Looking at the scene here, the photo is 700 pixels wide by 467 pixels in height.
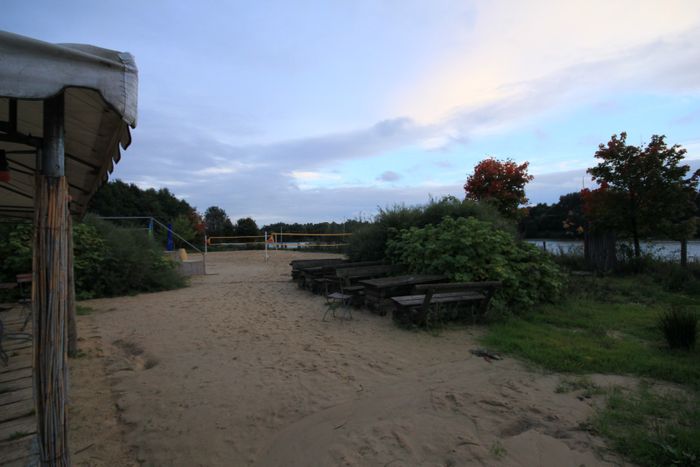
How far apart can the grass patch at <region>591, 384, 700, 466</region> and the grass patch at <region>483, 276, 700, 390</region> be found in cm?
61

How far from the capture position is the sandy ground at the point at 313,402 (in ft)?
8.96

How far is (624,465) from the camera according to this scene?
2.52m

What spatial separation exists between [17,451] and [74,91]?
2288mm

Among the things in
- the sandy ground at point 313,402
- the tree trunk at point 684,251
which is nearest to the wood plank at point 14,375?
the sandy ground at point 313,402

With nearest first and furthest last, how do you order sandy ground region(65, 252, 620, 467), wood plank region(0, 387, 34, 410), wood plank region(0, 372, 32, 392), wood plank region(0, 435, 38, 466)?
1. wood plank region(0, 435, 38, 466)
2. sandy ground region(65, 252, 620, 467)
3. wood plank region(0, 387, 34, 410)
4. wood plank region(0, 372, 32, 392)

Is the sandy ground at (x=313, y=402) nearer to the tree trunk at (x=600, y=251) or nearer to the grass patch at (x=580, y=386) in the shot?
the grass patch at (x=580, y=386)

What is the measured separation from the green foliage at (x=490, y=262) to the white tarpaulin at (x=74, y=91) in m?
5.84

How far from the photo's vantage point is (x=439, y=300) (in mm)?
6176

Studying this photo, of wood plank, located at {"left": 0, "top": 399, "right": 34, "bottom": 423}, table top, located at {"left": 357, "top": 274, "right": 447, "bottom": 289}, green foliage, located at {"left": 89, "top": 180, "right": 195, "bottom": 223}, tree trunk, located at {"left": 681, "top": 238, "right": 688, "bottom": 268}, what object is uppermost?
green foliage, located at {"left": 89, "top": 180, "right": 195, "bottom": 223}

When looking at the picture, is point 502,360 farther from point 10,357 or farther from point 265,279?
point 265,279

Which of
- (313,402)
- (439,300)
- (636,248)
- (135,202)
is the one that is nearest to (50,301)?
(313,402)

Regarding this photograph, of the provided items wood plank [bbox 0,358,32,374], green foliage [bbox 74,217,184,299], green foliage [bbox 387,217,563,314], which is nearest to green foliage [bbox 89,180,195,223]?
green foliage [bbox 74,217,184,299]

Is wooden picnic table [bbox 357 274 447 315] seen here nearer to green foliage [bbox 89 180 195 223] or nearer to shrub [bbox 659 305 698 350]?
shrub [bbox 659 305 698 350]

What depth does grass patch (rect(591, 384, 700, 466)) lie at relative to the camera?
257 centimetres
